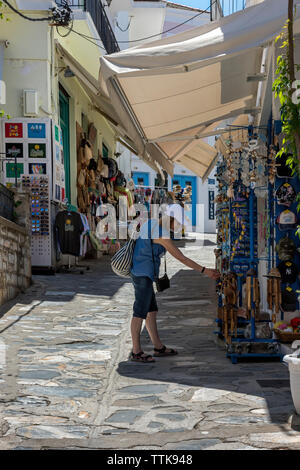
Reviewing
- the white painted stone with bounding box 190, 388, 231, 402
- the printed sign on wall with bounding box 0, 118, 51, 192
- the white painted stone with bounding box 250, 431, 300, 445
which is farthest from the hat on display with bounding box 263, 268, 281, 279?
the printed sign on wall with bounding box 0, 118, 51, 192

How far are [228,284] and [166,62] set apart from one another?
237 cm

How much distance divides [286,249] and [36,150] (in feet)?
24.8

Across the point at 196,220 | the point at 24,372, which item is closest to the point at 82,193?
the point at 24,372

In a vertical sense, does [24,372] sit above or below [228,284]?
below

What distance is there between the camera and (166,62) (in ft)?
19.2

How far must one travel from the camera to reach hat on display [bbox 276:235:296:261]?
6266 millimetres

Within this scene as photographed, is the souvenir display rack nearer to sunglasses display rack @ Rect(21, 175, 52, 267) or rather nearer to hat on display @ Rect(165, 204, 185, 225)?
hat on display @ Rect(165, 204, 185, 225)

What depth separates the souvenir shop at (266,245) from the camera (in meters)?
6.18

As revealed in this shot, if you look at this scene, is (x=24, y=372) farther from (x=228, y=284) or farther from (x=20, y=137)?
(x=20, y=137)

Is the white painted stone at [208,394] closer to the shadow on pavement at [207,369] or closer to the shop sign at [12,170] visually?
the shadow on pavement at [207,369]

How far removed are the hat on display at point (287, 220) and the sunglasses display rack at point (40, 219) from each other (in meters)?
6.98
